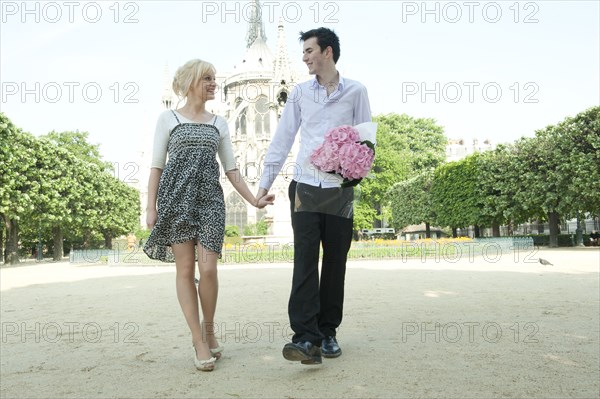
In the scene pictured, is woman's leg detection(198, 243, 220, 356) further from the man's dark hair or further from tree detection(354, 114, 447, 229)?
tree detection(354, 114, 447, 229)

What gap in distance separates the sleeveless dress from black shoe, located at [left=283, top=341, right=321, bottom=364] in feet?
3.44

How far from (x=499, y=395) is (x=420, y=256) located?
2116 centimetres

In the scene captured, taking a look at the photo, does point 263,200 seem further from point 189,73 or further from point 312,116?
point 189,73

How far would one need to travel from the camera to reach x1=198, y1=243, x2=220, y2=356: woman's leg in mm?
4469

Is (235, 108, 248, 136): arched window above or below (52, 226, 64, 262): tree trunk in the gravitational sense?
above

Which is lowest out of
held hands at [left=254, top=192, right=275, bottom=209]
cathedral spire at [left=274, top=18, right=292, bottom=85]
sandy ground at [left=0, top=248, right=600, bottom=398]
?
sandy ground at [left=0, top=248, right=600, bottom=398]

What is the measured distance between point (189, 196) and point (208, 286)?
2.53 feet

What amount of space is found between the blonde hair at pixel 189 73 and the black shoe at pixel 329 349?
2438 mm

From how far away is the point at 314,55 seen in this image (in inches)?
181

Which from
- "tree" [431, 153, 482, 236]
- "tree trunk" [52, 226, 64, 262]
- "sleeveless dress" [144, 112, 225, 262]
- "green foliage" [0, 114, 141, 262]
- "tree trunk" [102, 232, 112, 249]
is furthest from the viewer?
"tree trunk" [102, 232, 112, 249]

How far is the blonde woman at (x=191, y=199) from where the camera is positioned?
4480 millimetres

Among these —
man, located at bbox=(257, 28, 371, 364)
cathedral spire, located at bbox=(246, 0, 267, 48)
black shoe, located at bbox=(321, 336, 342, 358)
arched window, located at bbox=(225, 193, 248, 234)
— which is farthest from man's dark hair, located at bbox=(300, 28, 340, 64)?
cathedral spire, located at bbox=(246, 0, 267, 48)

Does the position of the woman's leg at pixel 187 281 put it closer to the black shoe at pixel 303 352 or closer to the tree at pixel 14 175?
the black shoe at pixel 303 352

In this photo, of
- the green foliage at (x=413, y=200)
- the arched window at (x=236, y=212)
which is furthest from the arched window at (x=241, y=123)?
the green foliage at (x=413, y=200)
